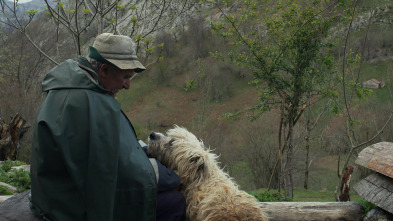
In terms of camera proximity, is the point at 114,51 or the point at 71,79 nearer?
the point at 71,79

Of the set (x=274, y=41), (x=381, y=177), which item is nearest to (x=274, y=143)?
(x=274, y=41)

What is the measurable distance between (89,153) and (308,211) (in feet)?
9.50

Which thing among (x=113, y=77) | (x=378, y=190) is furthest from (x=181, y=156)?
(x=378, y=190)

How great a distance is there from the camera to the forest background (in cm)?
699

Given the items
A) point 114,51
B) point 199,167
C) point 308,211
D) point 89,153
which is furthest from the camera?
point 308,211

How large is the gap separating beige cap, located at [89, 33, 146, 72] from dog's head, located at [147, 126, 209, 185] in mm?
780

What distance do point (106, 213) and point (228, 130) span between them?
73.8 feet

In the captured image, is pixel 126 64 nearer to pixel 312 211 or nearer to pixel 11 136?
pixel 312 211

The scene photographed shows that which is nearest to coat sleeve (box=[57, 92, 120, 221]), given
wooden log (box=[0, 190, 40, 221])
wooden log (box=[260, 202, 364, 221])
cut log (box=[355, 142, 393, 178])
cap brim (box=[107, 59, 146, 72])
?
cap brim (box=[107, 59, 146, 72])

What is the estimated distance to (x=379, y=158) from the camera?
12.8 feet

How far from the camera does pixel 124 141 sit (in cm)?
199

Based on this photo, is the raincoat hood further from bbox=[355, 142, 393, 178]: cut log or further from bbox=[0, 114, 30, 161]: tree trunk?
A: bbox=[0, 114, 30, 161]: tree trunk

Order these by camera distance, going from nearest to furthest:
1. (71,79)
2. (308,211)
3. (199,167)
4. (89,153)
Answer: (89,153) → (71,79) → (199,167) → (308,211)

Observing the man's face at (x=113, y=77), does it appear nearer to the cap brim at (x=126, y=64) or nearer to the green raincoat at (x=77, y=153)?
the cap brim at (x=126, y=64)
